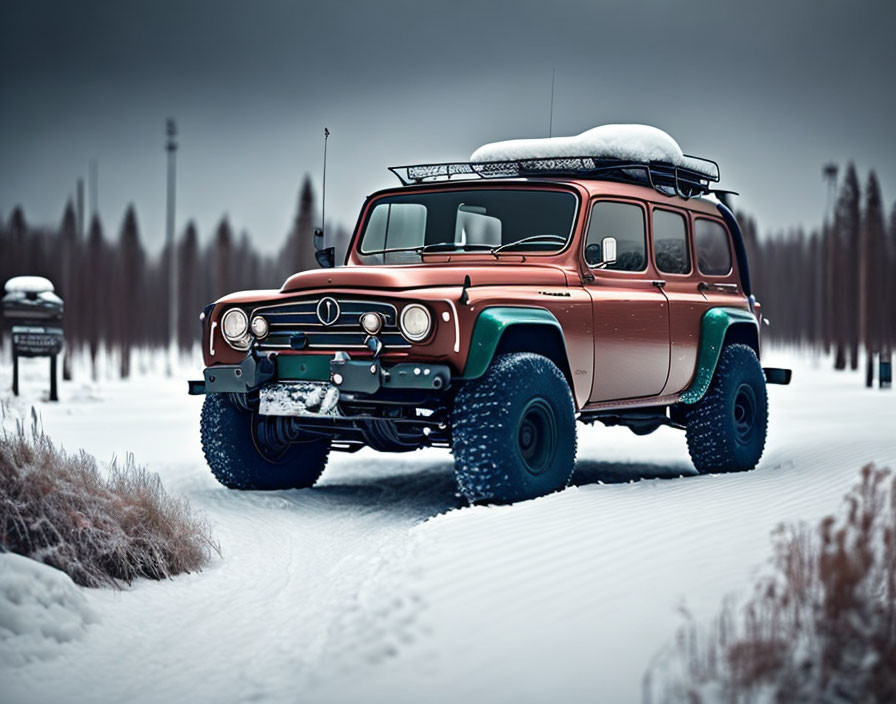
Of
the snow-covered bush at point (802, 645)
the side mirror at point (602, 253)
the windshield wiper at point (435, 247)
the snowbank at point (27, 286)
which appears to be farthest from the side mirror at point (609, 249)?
the snowbank at point (27, 286)

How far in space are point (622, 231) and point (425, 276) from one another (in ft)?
7.45

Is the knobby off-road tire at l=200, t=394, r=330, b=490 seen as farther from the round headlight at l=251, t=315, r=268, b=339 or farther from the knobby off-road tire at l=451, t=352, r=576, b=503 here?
the knobby off-road tire at l=451, t=352, r=576, b=503

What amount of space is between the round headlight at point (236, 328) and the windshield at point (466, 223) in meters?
1.52

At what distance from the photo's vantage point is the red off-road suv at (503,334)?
7.37m

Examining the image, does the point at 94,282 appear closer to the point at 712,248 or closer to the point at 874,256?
the point at 874,256

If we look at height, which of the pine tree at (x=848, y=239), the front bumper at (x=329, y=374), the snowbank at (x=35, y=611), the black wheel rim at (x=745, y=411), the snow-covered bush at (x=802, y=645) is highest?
the pine tree at (x=848, y=239)

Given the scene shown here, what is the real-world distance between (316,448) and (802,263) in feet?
248

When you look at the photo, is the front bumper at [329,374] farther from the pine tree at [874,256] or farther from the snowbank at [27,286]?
the pine tree at [874,256]

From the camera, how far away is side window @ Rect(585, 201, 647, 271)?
8.78m

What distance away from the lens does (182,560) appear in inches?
266

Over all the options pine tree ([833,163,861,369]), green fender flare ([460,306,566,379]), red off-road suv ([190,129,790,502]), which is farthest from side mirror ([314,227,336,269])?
pine tree ([833,163,861,369])

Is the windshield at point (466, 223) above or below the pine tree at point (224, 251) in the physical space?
below

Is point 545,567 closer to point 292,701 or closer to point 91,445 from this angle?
point 292,701

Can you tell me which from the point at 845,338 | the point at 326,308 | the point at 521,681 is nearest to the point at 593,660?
the point at 521,681
